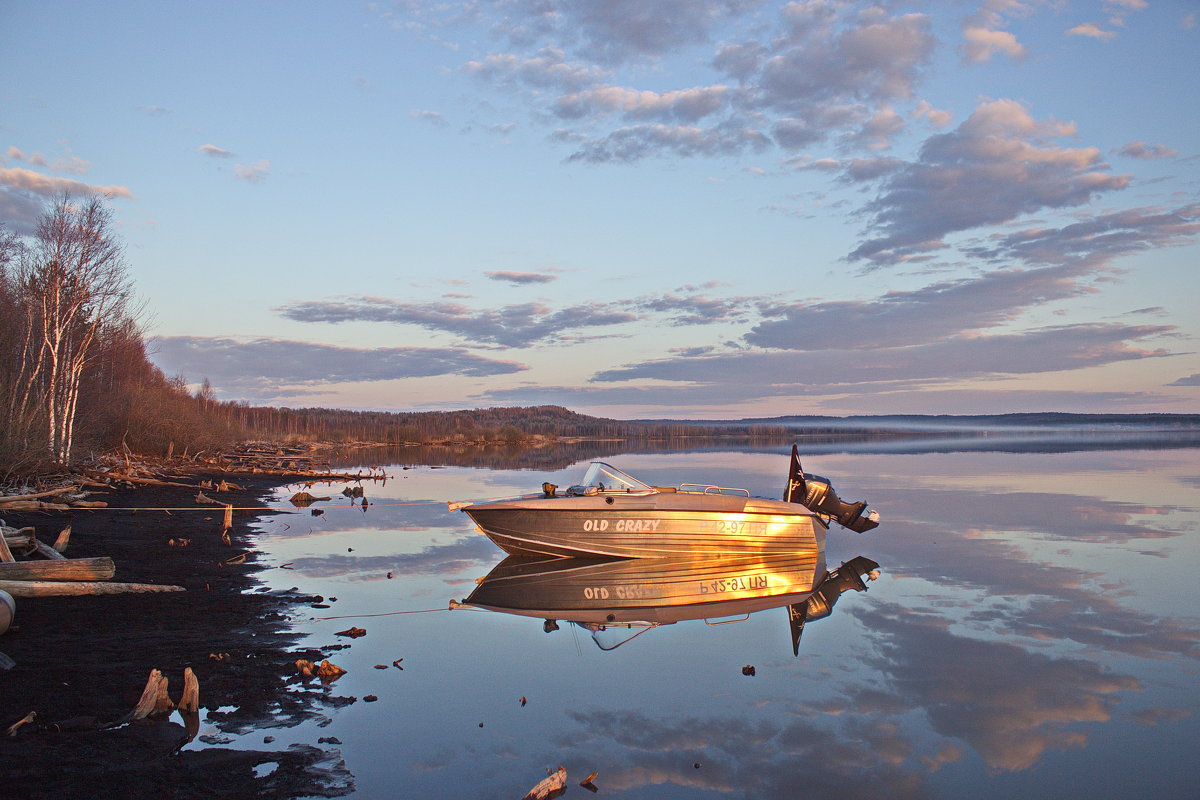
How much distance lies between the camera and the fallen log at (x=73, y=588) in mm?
8531

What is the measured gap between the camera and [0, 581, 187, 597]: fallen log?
8531 millimetres

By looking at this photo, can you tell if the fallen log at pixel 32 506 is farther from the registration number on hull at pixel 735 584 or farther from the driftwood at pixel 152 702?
the registration number on hull at pixel 735 584

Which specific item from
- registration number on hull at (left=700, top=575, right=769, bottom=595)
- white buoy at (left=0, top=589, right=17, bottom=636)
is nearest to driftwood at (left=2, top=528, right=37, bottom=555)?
white buoy at (left=0, top=589, right=17, bottom=636)

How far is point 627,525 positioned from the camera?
1320 cm

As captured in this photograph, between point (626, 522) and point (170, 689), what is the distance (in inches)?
318

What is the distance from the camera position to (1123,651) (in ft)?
28.6

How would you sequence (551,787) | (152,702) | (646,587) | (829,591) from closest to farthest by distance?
1. (551,787)
2. (152,702)
3. (646,587)
4. (829,591)

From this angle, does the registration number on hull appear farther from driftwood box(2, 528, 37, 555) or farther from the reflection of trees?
the reflection of trees

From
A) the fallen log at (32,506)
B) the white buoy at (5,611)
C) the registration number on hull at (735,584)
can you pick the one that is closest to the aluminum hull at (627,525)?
the registration number on hull at (735,584)

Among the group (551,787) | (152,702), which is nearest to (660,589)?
(551,787)

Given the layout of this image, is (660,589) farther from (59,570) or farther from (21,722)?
(21,722)

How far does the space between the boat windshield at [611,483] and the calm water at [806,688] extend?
250cm

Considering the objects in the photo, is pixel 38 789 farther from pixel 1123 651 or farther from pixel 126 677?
pixel 1123 651

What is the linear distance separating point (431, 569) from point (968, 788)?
973cm
